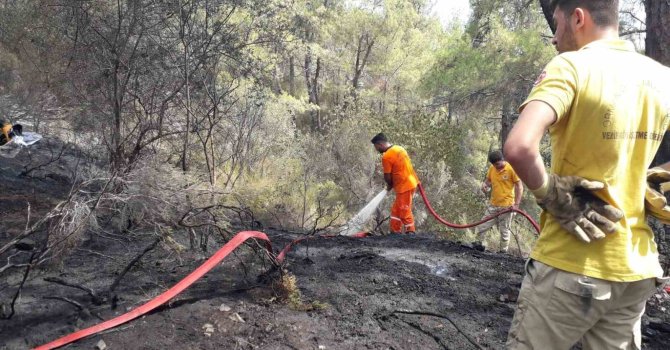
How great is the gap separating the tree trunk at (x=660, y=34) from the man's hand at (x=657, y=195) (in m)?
2.39

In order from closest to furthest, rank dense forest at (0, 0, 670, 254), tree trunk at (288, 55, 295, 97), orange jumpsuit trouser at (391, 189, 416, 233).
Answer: dense forest at (0, 0, 670, 254) < orange jumpsuit trouser at (391, 189, 416, 233) < tree trunk at (288, 55, 295, 97)

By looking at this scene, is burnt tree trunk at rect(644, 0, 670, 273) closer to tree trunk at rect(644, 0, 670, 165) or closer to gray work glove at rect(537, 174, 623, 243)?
tree trunk at rect(644, 0, 670, 165)

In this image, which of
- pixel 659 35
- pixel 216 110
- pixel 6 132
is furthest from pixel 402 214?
pixel 6 132

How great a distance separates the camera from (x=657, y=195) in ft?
5.50

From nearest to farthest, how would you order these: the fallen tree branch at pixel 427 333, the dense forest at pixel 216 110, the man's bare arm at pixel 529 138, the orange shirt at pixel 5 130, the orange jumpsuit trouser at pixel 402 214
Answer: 1. the man's bare arm at pixel 529 138
2. the fallen tree branch at pixel 427 333
3. the dense forest at pixel 216 110
4. the orange shirt at pixel 5 130
5. the orange jumpsuit trouser at pixel 402 214

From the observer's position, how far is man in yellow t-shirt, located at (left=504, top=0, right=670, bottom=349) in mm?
1487

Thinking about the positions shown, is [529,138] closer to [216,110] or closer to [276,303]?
[276,303]

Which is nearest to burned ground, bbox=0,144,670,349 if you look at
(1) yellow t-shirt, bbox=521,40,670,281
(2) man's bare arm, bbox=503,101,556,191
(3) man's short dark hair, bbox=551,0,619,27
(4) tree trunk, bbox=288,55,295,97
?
(1) yellow t-shirt, bbox=521,40,670,281

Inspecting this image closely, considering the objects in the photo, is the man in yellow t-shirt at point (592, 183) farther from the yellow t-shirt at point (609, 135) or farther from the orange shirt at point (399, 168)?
the orange shirt at point (399, 168)

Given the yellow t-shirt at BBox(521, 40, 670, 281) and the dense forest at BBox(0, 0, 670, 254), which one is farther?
the dense forest at BBox(0, 0, 670, 254)

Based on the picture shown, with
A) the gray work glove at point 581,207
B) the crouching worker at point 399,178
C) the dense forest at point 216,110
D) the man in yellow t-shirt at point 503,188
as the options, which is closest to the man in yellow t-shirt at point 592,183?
the gray work glove at point 581,207

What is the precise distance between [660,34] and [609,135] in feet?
9.80

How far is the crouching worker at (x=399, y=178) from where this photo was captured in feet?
22.4

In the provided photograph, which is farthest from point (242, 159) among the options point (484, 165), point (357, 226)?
point (484, 165)
